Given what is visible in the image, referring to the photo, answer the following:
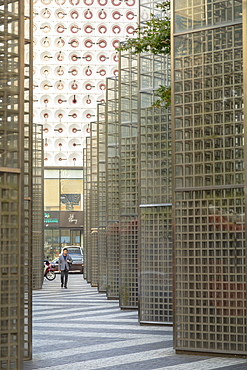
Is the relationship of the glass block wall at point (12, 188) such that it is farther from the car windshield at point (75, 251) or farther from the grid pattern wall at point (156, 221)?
the car windshield at point (75, 251)

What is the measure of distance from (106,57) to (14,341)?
56.3m

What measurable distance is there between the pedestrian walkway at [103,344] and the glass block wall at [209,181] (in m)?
0.63

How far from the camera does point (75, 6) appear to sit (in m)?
63.3

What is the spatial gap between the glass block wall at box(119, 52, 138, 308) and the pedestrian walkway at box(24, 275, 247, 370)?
2.66ft

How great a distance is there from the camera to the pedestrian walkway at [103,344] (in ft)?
35.8

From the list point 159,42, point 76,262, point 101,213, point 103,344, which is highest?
point 159,42

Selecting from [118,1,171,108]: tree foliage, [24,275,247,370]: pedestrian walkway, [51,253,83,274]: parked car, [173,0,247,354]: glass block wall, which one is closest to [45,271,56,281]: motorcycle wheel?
[51,253,83,274]: parked car

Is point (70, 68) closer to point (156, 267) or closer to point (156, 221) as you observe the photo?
point (156, 221)

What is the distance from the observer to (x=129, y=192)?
20.8m

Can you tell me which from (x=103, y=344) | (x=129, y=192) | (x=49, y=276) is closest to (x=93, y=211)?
(x=49, y=276)

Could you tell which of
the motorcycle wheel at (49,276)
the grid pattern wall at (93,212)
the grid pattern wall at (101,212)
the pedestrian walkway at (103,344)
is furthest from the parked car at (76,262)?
the pedestrian walkway at (103,344)

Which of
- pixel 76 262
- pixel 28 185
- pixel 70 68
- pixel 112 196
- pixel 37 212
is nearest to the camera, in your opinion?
pixel 28 185

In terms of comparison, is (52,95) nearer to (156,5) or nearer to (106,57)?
(106,57)

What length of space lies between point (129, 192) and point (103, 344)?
801cm
